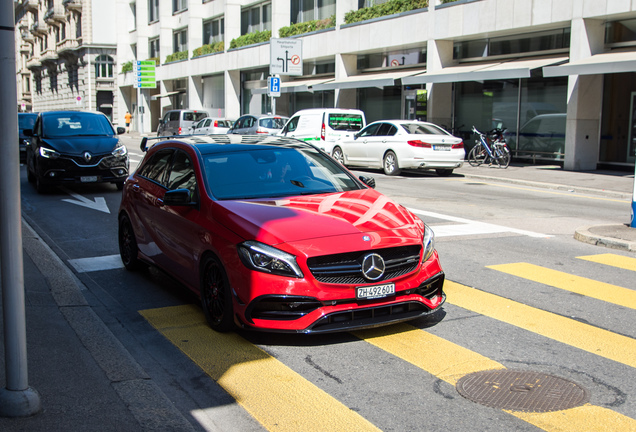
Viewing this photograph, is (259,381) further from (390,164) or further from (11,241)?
(390,164)

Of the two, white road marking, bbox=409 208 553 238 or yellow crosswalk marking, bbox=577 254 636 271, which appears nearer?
yellow crosswalk marking, bbox=577 254 636 271

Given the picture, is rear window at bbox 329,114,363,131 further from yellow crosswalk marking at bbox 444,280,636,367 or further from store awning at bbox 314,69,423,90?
yellow crosswalk marking at bbox 444,280,636,367

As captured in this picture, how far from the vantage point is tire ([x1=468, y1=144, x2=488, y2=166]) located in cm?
2319

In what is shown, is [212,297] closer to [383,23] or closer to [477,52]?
[477,52]

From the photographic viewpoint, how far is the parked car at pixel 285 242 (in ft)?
16.4

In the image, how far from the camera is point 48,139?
15383 mm

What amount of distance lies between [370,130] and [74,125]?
9.01 metres

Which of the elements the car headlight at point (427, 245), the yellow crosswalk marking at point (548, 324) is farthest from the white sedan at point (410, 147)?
the car headlight at point (427, 245)

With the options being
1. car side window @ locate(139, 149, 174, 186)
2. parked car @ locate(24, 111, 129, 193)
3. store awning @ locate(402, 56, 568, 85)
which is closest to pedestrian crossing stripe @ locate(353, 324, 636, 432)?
car side window @ locate(139, 149, 174, 186)

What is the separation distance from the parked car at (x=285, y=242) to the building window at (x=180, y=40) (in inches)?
1934

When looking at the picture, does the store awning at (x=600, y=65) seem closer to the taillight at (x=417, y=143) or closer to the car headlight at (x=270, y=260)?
the taillight at (x=417, y=143)

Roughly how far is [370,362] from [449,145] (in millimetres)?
15591

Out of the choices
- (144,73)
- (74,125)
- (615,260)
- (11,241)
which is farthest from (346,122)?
(144,73)

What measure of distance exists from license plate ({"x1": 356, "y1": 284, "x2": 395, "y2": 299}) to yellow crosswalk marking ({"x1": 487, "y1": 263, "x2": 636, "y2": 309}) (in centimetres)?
255
